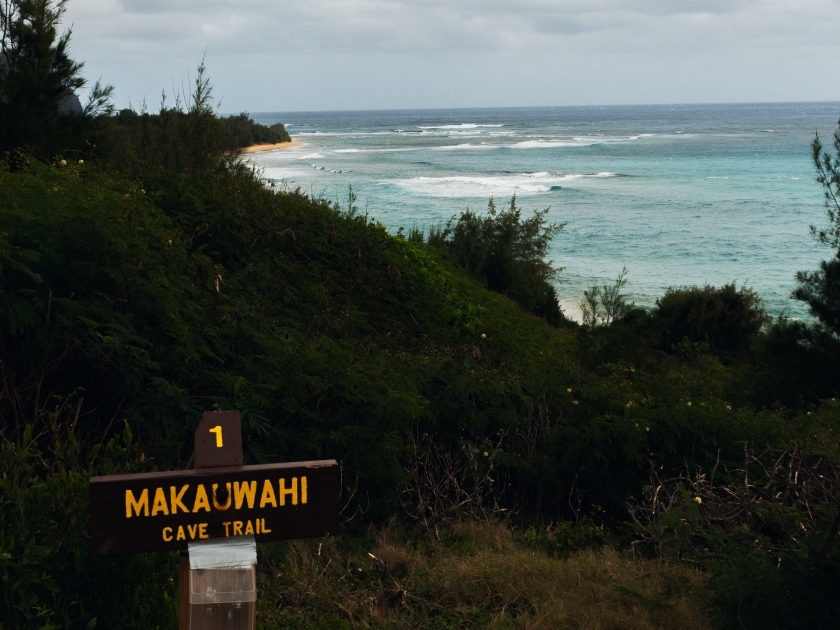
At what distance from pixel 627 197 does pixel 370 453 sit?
47.4 m

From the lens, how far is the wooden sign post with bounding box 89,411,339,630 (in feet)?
7.72

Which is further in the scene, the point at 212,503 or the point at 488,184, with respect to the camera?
the point at 488,184

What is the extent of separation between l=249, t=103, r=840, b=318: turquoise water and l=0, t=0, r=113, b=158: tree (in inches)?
181

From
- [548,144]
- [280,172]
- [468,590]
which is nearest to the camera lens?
[468,590]

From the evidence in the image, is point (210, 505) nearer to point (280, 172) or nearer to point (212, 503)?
point (212, 503)

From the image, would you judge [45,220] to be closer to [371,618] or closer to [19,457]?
[19,457]

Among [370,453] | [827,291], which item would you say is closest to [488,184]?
[827,291]

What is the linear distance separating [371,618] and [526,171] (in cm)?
6383

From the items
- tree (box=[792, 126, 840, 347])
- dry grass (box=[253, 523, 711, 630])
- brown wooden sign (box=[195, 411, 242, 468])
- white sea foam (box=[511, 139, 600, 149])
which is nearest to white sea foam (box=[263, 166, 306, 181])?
tree (box=[792, 126, 840, 347])

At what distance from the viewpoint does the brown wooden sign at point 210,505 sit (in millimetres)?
2352

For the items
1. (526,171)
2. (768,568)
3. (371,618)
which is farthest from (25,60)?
(526,171)

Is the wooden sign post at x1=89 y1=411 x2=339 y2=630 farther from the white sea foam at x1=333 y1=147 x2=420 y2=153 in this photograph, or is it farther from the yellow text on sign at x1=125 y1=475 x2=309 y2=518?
the white sea foam at x1=333 y1=147 x2=420 y2=153

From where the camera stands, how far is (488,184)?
54.2 meters

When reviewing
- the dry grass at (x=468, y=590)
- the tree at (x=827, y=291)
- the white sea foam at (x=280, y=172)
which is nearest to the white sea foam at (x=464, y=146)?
the white sea foam at (x=280, y=172)
